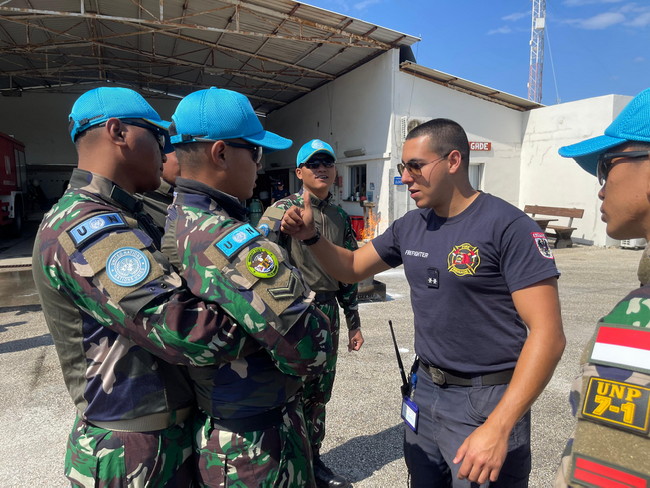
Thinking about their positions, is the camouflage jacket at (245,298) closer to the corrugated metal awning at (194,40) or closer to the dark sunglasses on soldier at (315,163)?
the dark sunglasses on soldier at (315,163)

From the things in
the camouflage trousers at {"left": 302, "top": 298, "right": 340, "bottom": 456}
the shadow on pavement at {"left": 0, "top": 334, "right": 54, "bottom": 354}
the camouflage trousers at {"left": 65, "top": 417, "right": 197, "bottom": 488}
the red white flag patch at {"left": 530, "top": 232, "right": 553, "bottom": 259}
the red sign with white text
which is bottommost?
the shadow on pavement at {"left": 0, "top": 334, "right": 54, "bottom": 354}

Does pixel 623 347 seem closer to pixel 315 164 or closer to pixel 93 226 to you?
pixel 93 226

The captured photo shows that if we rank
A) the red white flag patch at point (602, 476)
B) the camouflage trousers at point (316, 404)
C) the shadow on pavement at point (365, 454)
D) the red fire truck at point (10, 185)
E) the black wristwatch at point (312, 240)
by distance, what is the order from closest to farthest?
the red white flag patch at point (602, 476) → the black wristwatch at point (312, 240) → the camouflage trousers at point (316, 404) → the shadow on pavement at point (365, 454) → the red fire truck at point (10, 185)

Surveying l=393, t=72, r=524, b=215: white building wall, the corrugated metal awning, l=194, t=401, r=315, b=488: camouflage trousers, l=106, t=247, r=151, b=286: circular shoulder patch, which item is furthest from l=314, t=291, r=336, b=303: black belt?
l=393, t=72, r=524, b=215: white building wall

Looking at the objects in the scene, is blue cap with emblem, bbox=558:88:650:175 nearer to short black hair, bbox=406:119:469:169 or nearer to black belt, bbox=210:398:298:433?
short black hair, bbox=406:119:469:169

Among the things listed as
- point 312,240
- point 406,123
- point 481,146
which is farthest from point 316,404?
point 481,146

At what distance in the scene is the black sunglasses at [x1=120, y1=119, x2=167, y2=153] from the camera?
1.51 meters

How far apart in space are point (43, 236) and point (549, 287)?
1.73 m

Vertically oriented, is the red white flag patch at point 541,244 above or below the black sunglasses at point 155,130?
below

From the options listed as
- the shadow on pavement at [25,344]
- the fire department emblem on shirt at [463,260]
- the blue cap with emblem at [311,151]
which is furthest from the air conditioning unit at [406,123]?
the fire department emblem on shirt at [463,260]

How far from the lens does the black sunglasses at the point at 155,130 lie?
1514mm

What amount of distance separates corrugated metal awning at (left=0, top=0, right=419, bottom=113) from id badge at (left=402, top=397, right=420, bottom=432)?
10.4 metres

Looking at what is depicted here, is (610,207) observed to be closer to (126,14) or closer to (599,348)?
(599,348)

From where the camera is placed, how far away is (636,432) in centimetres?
82
